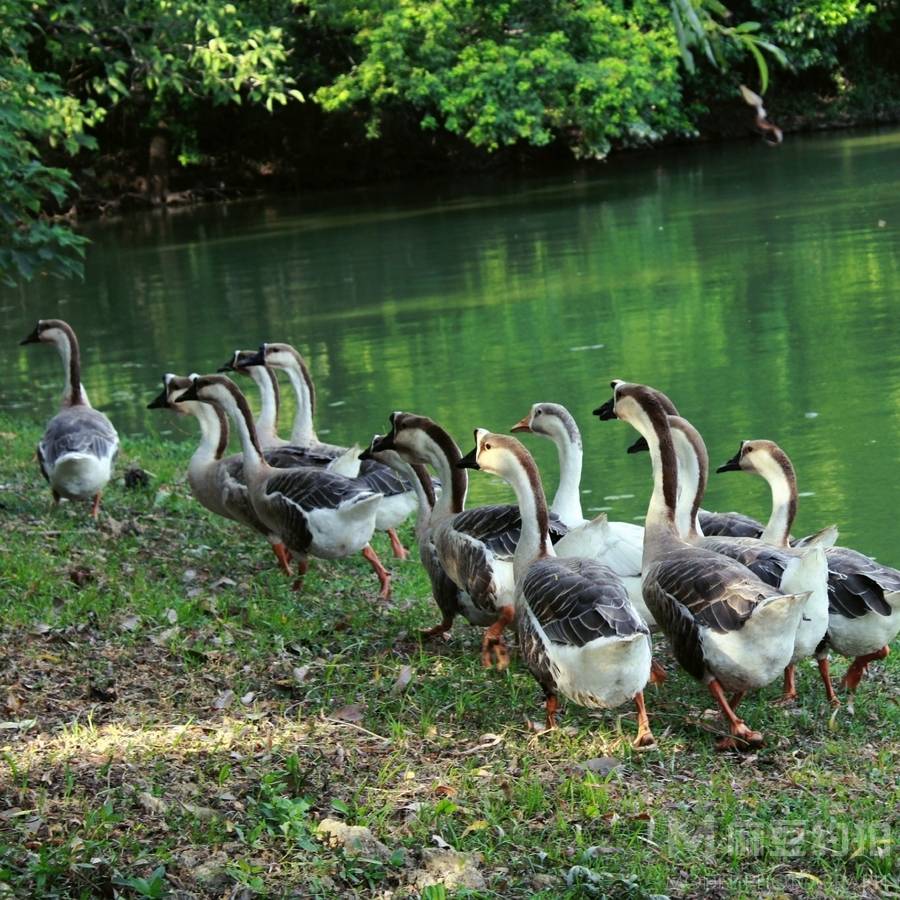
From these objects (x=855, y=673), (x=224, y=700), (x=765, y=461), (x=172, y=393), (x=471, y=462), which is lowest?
(x=855, y=673)

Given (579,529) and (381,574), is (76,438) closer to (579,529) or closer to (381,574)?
(381,574)

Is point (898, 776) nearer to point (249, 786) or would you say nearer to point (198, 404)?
point (249, 786)

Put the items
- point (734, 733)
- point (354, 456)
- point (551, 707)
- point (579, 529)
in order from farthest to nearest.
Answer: point (354, 456), point (579, 529), point (551, 707), point (734, 733)

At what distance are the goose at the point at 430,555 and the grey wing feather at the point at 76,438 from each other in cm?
Result: 247

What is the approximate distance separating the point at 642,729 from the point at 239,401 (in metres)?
4.35

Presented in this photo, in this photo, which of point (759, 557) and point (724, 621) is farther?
point (759, 557)

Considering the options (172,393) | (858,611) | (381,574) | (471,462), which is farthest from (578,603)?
(172,393)

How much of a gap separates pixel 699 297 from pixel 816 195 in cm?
1002

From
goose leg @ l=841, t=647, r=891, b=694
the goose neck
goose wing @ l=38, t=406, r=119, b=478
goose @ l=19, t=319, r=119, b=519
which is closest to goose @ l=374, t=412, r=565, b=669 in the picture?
the goose neck

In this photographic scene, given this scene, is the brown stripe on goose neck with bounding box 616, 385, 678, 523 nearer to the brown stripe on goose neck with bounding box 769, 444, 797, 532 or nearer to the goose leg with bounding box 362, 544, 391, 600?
the brown stripe on goose neck with bounding box 769, 444, 797, 532

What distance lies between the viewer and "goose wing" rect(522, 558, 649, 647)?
5496 mm

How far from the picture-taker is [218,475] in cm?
952

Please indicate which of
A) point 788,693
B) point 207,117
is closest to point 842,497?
point 788,693

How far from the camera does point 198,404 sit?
32.7ft
